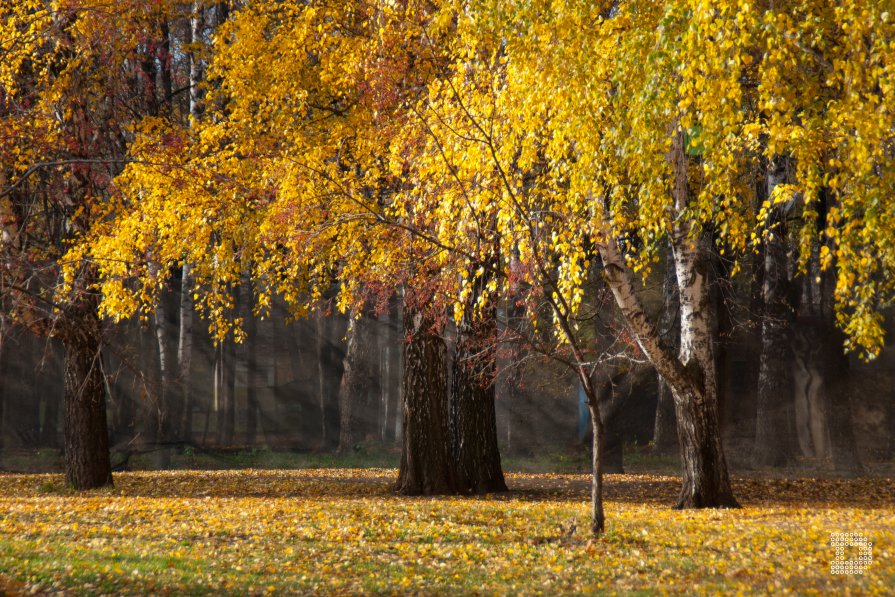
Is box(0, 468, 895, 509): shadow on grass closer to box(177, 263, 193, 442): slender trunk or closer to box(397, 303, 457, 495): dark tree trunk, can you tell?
box(397, 303, 457, 495): dark tree trunk

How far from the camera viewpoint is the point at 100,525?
9.34m

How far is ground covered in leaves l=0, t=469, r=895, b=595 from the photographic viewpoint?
656 cm

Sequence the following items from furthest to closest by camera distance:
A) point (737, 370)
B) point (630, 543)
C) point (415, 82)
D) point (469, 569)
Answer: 1. point (737, 370)
2. point (415, 82)
3. point (630, 543)
4. point (469, 569)

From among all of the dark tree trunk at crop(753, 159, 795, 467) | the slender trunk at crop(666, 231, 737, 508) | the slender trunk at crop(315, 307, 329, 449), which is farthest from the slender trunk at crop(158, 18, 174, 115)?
the dark tree trunk at crop(753, 159, 795, 467)

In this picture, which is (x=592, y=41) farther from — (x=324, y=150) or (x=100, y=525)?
(x=100, y=525)

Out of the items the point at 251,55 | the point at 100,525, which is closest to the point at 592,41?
the point at 251,55

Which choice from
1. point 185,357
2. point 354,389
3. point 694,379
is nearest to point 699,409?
point 694,379

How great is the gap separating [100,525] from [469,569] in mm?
4271

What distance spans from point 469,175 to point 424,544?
427 cm

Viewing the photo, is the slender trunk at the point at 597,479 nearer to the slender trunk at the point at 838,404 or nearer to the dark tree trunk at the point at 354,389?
the slender trunk at the point at 838,404

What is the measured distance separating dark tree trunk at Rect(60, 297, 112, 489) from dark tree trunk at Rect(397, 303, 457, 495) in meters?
4.93

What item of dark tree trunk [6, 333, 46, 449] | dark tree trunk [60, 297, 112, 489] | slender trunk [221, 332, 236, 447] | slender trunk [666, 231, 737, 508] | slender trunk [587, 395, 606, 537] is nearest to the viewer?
slender trunk [587, 395, 606, 537]

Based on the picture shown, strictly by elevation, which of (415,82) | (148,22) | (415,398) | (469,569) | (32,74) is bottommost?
(469,569)

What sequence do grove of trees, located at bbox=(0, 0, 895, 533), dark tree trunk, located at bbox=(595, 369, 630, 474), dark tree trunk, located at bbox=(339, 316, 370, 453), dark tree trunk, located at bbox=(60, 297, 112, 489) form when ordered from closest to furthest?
grove of trees, located at bbox=(0, 0, 895, 533), dark tree trunk, located at bbox=(60, 297, 112, 489), dark tree trunk, located at bbox=(595, 369, 630, 474), dark tree trunk, located at bbox=(339, 316, 370, 453)
